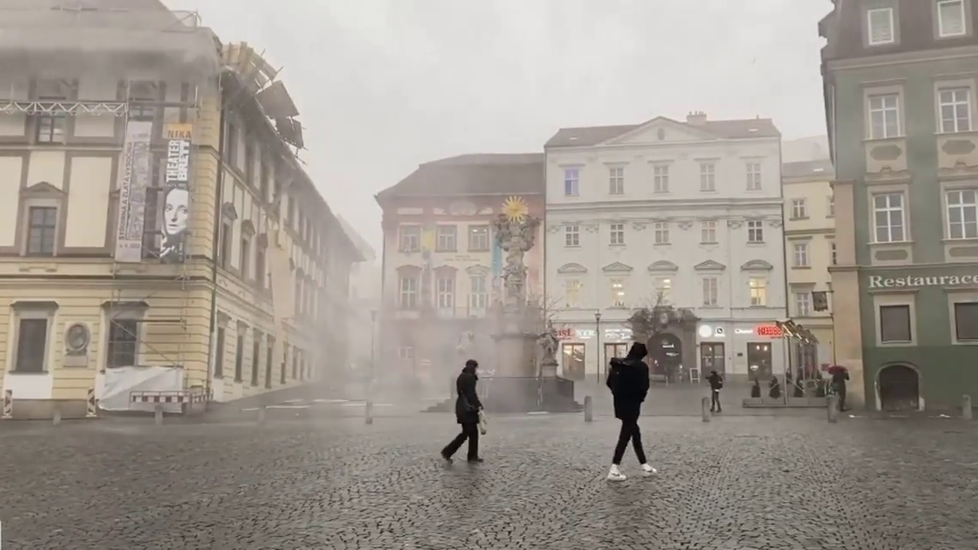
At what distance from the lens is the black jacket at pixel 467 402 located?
10.3 meters

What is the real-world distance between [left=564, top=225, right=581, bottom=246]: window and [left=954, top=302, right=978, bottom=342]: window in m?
25.6

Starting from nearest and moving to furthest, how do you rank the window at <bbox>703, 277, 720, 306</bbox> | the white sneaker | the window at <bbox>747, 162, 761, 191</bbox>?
the white sneaker, the window at <bbox>703, 277, 720, 306</bbox>, the window at <bbox>747, 162, 761, 191</bbox>

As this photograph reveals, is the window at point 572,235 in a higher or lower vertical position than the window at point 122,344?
higher

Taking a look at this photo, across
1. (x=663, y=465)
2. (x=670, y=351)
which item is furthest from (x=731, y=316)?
(x=663, y=465)

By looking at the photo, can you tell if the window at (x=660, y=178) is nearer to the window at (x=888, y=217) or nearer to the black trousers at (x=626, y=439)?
the window at (x=888, y=217)

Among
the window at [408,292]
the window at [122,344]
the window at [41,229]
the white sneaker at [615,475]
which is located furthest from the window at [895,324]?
the window at [41,229]

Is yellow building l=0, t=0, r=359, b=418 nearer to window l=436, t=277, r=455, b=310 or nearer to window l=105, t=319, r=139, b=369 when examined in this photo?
window l=105, t=319, r=139, b=369

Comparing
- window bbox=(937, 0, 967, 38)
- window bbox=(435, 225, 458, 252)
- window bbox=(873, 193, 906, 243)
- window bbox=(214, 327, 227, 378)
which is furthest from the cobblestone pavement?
window bbox=(435, 225, 458, 252)

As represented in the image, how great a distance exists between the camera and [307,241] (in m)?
38.2

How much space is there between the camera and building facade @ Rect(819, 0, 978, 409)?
24406mm

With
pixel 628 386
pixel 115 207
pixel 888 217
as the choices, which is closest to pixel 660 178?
pixel 888 217

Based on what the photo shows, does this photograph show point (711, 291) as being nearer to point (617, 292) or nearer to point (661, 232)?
point (661, 232)

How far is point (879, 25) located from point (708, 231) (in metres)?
21.8

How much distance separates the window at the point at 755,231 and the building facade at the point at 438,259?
45.4ft
